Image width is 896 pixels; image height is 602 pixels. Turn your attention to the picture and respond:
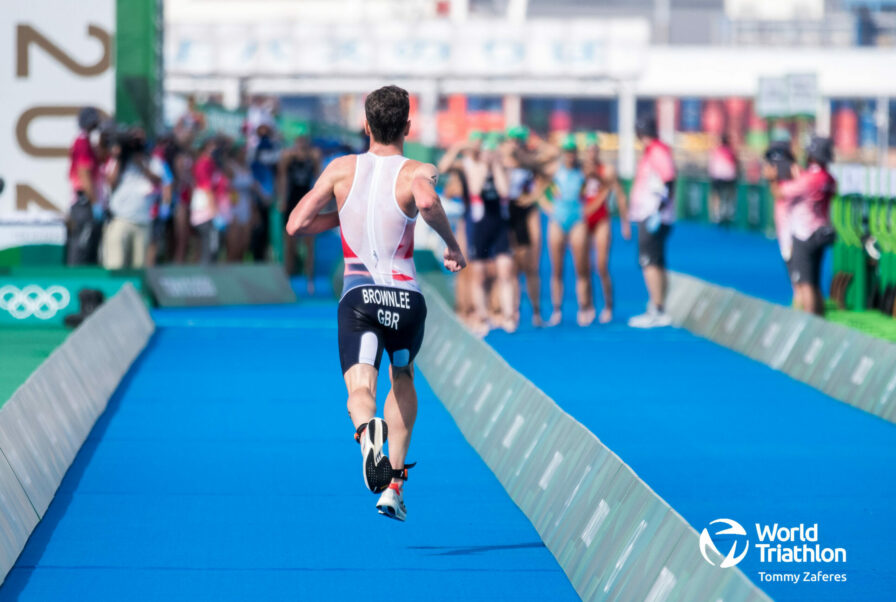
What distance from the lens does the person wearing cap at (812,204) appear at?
1531cm

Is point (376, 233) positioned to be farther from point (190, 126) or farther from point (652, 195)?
point (190, 126)

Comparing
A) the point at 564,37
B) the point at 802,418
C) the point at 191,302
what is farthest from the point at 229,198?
the point at 564,37

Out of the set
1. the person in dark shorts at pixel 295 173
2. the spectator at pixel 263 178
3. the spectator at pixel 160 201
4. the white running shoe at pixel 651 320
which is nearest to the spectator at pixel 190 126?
the spectator at pixel 263 178

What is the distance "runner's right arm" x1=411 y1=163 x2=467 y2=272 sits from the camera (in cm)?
735

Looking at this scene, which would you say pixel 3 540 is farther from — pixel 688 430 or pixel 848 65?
pixel 848 65

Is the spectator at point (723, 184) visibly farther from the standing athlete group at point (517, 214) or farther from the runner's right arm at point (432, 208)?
the runner's right arm at point (432, 208)

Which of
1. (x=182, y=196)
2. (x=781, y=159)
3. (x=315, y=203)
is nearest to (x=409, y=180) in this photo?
→ (x=315, y=203)

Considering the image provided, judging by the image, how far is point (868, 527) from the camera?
8.11m

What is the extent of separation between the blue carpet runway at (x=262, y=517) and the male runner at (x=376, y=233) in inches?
19.7

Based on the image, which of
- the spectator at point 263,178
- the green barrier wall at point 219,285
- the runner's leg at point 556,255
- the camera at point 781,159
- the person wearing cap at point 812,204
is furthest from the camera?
the spectator at point 263,178

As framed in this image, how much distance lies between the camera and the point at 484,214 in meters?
16.7

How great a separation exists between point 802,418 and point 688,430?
3.43 feet

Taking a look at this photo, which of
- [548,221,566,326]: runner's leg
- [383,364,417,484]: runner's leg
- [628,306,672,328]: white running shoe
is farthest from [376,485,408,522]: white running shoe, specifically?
[628,306,672,328]: white running shoe

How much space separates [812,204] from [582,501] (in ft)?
28.0
